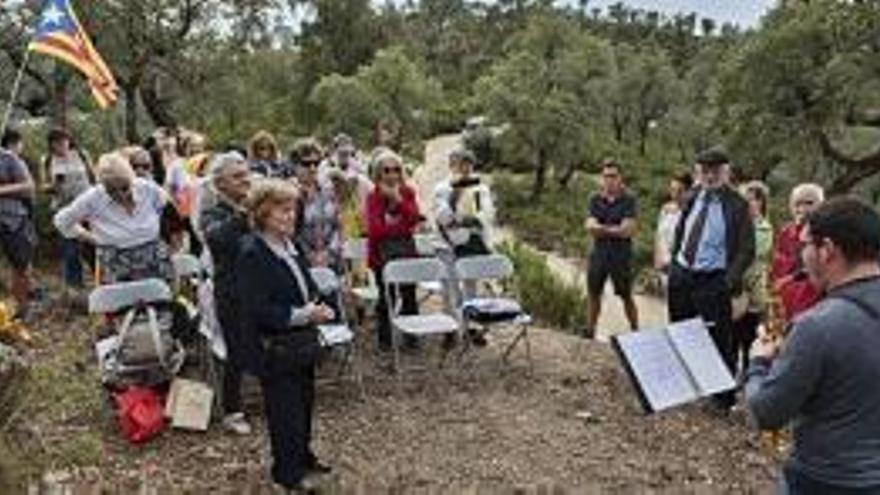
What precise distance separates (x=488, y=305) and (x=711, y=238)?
1556 millimetres

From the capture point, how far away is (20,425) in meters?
7.55

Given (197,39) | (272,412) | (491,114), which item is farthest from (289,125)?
(272,412)

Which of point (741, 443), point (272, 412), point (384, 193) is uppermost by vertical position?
point (384, 193)

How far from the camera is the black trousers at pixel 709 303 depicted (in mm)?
8383

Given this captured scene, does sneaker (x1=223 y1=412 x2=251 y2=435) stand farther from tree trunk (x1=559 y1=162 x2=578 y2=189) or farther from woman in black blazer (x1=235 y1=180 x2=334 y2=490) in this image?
tree trunk (x1=559 y1=162 x2=578 y2=189)

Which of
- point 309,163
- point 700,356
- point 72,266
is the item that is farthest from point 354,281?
point 700,356

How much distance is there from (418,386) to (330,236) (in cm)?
123

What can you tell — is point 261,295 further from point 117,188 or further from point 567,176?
point 567,176

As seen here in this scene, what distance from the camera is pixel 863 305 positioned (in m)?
3.58

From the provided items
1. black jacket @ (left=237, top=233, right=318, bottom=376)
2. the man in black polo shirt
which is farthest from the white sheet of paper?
the man in black polo shirt

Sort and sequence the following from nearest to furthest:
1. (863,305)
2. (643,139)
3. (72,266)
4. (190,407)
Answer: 1. (863,305)
2. (190,407)
3. (72,266)
4. (643,139)

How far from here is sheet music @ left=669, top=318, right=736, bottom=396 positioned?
287 inches

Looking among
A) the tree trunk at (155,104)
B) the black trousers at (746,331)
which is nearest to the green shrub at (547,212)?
the tree trunk at (155,104)

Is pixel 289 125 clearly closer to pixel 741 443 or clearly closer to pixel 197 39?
pixel 197 39
